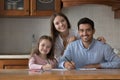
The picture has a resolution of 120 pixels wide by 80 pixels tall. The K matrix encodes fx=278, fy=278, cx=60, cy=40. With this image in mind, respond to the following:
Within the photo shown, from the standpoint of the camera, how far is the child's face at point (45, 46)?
2.31 metres

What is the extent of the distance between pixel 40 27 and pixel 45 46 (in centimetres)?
160

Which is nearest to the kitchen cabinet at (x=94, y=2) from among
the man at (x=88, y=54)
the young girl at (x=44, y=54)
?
the young girl at (x=44, y=54)

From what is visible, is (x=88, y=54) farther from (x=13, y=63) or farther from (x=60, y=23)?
(x=13, y=63)

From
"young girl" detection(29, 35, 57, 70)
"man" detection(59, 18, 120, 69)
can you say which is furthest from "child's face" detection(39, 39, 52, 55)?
"man" detection(59, 18, 120, 69)

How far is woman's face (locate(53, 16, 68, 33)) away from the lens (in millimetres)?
2432

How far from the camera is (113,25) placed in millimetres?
3941

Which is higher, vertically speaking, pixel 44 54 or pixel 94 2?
pixel 94 2

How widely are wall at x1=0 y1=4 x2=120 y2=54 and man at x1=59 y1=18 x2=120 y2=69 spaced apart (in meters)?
1.80

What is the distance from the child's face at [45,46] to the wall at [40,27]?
5.14 ft

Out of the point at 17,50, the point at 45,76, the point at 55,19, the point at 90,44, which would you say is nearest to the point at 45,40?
the point at 55,19

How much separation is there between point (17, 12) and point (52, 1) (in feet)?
1.59

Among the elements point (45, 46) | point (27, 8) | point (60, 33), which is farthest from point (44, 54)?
point (27, 8)

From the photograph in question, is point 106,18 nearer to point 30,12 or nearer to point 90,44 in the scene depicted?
point 30,12

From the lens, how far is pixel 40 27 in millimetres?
3896
